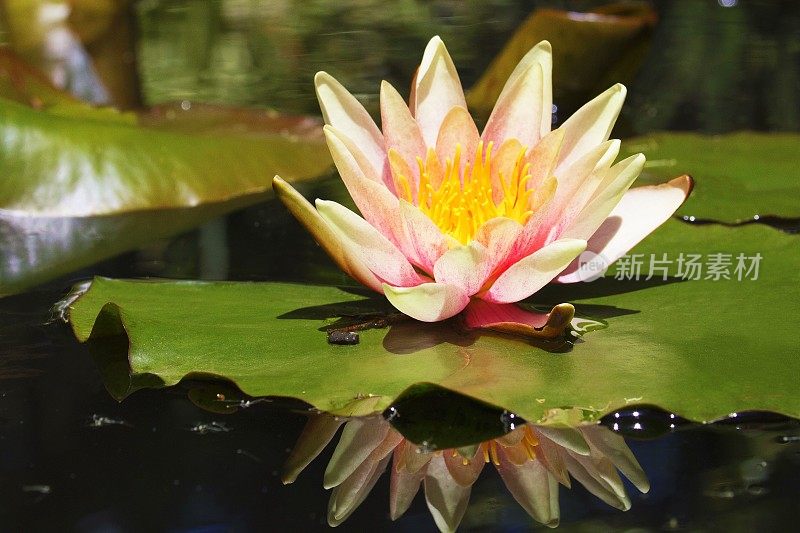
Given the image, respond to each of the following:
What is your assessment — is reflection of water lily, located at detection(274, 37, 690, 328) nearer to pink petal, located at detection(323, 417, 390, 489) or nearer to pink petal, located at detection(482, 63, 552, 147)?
pink petal, located at detection(482, 63, 552, 147)

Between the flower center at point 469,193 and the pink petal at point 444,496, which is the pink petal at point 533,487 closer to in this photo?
the pink petal at point 444,496

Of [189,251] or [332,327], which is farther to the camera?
[189,251]

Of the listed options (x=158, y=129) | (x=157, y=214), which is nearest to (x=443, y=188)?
(x=157, y=214)

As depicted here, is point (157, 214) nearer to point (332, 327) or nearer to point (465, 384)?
point (332, 327)

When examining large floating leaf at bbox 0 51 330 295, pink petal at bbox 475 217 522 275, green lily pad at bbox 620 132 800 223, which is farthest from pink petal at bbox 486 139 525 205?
large floating leaf at bbox 0 51 330 295

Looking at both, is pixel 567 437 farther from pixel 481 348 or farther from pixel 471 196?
pixel 471 196

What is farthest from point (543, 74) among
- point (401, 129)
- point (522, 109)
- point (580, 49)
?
point (580, 49)
